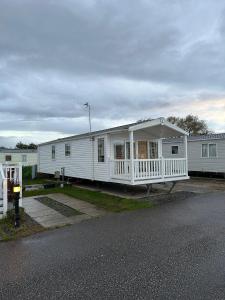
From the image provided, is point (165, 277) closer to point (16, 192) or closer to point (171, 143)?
point (16, 192)

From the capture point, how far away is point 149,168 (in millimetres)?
11930

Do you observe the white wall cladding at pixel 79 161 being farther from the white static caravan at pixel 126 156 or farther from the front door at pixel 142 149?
the front door at pixel 142 149

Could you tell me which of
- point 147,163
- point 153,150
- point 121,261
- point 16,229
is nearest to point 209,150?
point 153,150

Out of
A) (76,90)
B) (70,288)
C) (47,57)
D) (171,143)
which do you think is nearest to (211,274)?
(70,288)

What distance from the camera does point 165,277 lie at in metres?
3.99

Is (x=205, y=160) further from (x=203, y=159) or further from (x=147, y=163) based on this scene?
(x=147, y=163)

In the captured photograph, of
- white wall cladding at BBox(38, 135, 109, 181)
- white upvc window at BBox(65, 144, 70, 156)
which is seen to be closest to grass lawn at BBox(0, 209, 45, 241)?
white wall cladding at BBox(38, 135, 109, 181)

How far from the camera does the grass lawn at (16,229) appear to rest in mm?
6359

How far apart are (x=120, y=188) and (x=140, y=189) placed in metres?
1.05

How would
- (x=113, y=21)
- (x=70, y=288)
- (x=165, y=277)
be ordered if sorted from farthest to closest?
(x=113, y=21) < (x=165, y=277) < (x=70, y=288)

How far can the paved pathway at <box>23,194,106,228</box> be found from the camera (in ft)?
24.9

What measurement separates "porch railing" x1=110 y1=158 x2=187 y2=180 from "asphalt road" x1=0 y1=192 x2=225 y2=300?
4172 mm

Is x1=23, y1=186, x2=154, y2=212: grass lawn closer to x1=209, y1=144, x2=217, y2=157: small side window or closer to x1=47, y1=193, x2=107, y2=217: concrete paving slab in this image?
x1=47, y1=193, x2=107, y2=217: concrete paving slab

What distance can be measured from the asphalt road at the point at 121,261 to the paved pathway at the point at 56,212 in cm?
60
